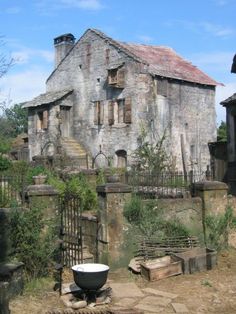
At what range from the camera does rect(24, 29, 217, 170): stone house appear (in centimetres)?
2511

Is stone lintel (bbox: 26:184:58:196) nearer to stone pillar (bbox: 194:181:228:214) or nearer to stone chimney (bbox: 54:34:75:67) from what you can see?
stone pillar (bbox: 194:181:228:214)

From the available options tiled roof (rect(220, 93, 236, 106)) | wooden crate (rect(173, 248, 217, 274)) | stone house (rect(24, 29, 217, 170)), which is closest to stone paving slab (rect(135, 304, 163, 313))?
wooden crate (rect(173, 248, 217, 274))

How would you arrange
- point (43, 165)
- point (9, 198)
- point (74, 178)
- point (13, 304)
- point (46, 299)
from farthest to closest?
point (43, 165), point (74, 178), point (9, 198), point (46, 299), point (13, 304)

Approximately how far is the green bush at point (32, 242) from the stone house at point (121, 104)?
A: 1722cm

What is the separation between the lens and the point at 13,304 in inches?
255

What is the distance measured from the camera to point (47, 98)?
95.7 feet

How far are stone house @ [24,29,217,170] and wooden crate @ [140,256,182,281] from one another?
16.5m

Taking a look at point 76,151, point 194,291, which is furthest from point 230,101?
point 194,291

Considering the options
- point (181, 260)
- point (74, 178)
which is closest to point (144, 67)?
point (74, 178)

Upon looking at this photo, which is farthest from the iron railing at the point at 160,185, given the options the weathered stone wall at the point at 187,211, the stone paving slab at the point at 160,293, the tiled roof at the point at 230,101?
the tiled roof at the point at 230,101

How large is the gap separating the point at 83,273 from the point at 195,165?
2120cm

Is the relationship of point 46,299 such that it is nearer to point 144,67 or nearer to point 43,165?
point 43,165

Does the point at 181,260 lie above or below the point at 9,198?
below

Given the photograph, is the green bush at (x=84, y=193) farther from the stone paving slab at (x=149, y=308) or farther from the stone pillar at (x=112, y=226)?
the stone paving slab at (x=149, y=308)
